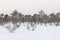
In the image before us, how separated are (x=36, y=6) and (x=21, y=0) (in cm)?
77

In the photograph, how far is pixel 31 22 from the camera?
6684 millimetres

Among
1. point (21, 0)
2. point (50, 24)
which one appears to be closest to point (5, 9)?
point (21, 0)

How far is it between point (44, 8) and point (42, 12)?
224 millimetres

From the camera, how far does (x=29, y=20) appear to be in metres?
6.57

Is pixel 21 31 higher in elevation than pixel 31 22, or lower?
lower

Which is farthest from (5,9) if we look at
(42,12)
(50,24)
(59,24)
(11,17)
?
(59,24)

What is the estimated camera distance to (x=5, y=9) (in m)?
6.39

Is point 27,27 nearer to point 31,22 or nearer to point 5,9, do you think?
point 31,22

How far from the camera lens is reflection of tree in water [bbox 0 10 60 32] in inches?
250

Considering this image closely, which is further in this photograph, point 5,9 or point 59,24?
point 59,24

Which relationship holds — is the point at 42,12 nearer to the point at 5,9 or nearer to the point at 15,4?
the point at 15,4

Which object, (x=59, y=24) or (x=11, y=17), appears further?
(x=59, y=24)

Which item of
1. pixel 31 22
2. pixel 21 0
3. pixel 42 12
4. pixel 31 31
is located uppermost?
pixel 21 0

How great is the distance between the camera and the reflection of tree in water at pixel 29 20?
6352 mm
